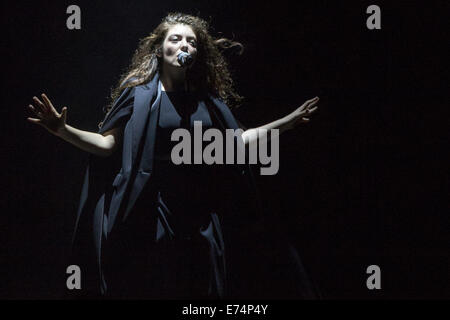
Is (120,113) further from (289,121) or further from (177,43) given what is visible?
(289,121)

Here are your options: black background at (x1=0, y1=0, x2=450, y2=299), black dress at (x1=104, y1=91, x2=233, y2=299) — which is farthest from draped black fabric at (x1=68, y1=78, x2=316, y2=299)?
black background at (x1=0, y1=0, x2=450, y2=299)

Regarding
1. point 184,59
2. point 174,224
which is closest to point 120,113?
point 184,59

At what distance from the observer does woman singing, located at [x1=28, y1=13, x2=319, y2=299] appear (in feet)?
5.74

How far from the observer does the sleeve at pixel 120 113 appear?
1.82 meters

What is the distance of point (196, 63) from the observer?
6.51 ft

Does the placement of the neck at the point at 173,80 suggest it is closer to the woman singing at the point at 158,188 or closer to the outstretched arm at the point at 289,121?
the woman singing at the point at 158,188

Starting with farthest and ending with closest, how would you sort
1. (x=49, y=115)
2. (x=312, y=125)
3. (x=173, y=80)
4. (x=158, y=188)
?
(x=312, y=125) < (x=173, y=80) < (x=158, y=188) < (x=49, y=115)

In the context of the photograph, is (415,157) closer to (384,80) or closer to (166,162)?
(384,80)

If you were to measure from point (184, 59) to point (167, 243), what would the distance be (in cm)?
65

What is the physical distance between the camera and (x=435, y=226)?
86.0 inches

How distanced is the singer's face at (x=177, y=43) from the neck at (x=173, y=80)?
4cm
